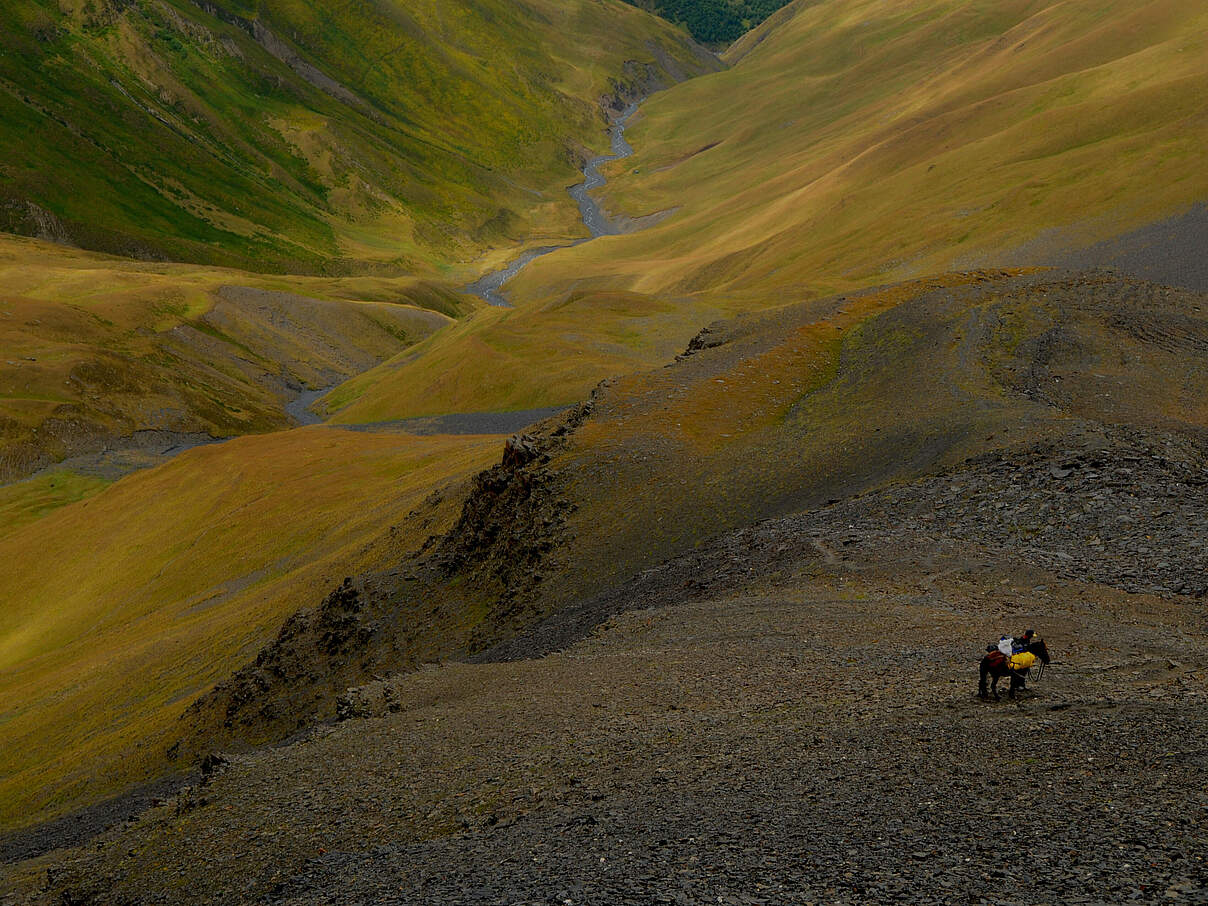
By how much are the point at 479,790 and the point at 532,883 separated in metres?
4.53

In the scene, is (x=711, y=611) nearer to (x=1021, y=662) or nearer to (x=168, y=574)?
(x=1021, y=662)

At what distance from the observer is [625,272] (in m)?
175

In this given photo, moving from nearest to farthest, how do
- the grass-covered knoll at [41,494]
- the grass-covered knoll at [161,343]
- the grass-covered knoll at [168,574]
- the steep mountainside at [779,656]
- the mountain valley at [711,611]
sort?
the steep mountainside at [779,656] < the mountain valley at [711,611] < the grass-covered knoll at [168,574] < the grass-covered knoll at [41,494] < the grass-covered knoll at [161,343]

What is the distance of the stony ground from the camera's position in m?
11.9

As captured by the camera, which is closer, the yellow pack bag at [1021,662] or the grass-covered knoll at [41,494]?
the yellow pack bag at [1021,662]

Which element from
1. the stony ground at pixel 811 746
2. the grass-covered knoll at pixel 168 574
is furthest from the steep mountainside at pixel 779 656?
the grass-covered knoll at pixel 168 574

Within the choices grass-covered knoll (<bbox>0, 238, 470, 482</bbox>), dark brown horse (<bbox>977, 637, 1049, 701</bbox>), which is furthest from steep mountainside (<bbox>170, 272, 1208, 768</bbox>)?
grass-covered knoll (<bbox>0, 238, 470, 482</bbox>)

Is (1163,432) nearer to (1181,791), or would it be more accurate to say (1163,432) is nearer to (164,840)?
(1181,791)

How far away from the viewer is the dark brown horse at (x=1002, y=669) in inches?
621

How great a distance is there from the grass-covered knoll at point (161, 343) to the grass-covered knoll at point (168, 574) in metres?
24.4

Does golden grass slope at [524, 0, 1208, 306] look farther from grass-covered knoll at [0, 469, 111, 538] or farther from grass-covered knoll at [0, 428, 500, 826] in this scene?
grass-covered knoll at [0, 469, 111, 538]

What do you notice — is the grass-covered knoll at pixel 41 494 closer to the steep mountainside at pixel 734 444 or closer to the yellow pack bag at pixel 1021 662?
the steep mountainside at pixel 734 444

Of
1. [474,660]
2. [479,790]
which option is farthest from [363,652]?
[479,790]

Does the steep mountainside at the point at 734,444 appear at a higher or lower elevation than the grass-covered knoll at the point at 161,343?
lower
